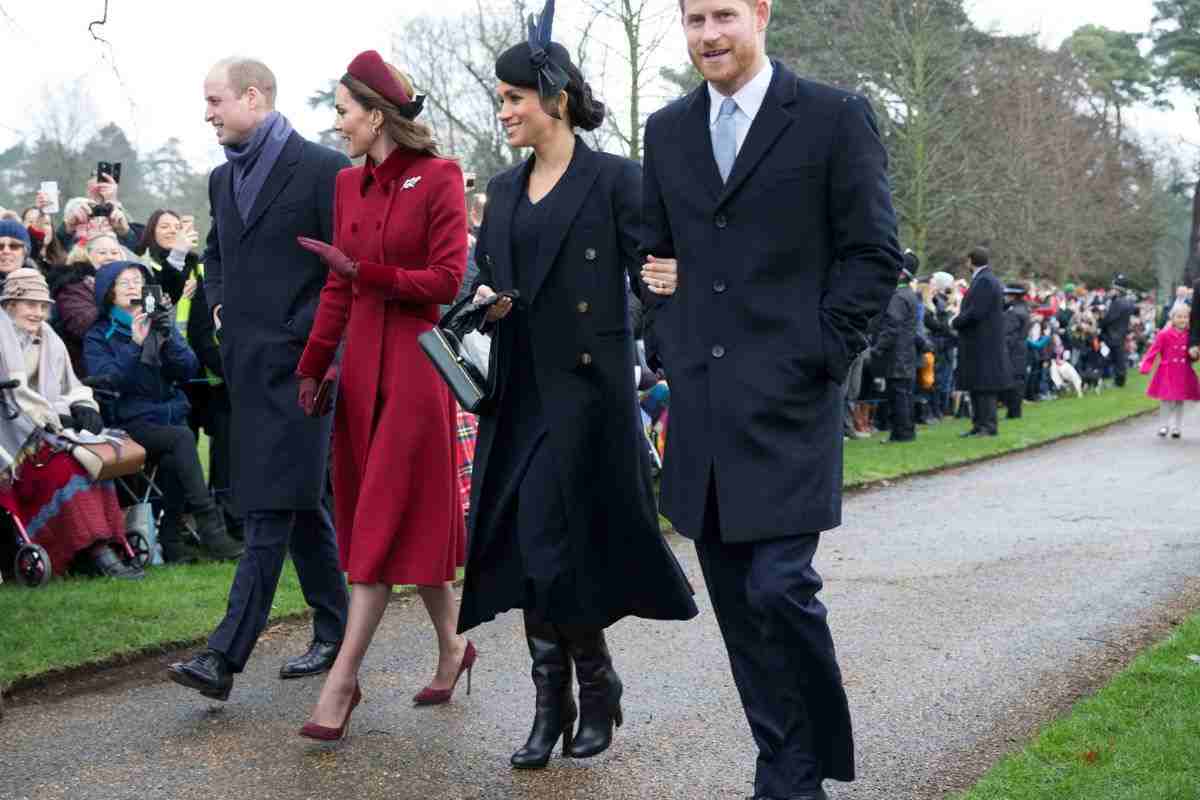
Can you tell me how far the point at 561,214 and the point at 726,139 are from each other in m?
0.84

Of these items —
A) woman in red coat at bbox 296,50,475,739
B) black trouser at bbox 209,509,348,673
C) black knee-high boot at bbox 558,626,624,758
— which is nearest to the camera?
black knee-high boot at bbox 558,626,624,758

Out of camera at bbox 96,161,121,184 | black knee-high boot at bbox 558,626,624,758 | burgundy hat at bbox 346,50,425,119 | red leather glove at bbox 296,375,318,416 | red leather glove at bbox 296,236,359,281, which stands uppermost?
burgundy hat at bbox 346,50,425,119

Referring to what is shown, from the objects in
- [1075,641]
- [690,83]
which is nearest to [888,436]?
[690,83]

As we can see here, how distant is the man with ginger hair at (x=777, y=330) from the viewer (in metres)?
4.10

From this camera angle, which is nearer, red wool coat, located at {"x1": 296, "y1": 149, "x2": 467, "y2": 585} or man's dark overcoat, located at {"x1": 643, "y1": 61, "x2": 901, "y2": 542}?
man's dark overcoat, located at {"x1": 643, "y1": 61, "x2": 901, "y2": 542}

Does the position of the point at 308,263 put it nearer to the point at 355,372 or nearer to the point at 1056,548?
the point at 355,372

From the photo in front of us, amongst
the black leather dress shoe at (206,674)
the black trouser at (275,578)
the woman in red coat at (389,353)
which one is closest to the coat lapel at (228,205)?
the woman in red coat at (389,353)

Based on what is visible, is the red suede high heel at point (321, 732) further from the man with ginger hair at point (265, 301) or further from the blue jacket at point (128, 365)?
the blue jacket at point (128, 365)

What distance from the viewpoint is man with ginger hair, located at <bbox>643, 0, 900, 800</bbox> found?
410cm

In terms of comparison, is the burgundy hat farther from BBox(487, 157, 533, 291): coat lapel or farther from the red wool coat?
BBox(487, 157, 533, 291): coat lapel

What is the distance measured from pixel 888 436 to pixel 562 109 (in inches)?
547

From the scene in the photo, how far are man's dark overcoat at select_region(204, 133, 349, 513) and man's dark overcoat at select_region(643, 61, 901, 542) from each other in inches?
81.1

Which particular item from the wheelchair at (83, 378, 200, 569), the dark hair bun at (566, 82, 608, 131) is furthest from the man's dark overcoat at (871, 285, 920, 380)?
the dark hair bun at (566, 82, 608, 131)

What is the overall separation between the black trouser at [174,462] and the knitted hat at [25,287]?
3.01 ft
